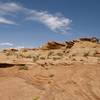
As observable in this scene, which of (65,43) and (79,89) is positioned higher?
(65,43)

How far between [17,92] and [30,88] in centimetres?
61

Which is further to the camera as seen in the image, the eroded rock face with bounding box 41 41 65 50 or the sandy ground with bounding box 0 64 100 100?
the eroded rock face with bounding box 41 41 65 50

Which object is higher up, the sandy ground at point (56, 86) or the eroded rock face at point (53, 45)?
the eroded rock face at point (53, 45)

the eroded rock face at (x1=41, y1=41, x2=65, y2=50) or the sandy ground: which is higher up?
the eroded rock face at (x1=41, y1=41, x2=65, y2=50)

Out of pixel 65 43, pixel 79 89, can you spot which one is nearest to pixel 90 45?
pixel 65 43

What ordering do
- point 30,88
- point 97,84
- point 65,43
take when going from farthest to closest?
1. point 65,43
2. point 97,84
3. point 30,88

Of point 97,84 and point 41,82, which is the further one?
point 41,82

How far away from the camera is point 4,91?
8.02 meters

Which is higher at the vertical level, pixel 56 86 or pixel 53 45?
pixel 53 45

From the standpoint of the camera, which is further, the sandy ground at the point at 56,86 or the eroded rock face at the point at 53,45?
the eroded rock face at the point at 53,45

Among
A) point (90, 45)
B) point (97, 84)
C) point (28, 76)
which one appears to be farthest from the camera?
point (90, 45)

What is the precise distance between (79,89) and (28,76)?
347 centimetres

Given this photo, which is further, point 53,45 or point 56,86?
point 53,45

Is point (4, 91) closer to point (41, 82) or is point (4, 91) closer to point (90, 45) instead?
point (41, 82)
